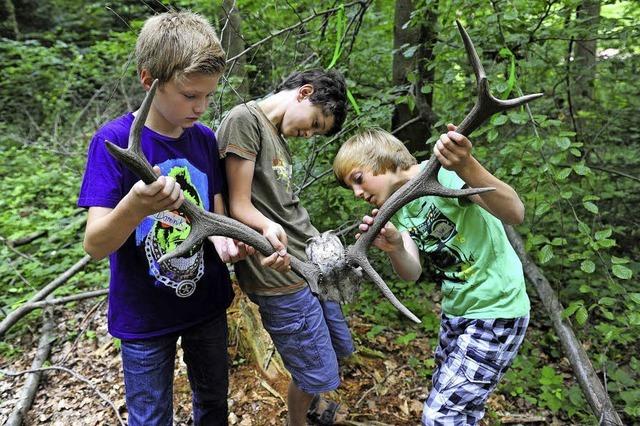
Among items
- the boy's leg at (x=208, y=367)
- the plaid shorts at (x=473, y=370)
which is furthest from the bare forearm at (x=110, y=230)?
the plaid shorts at (x=473, y=370)

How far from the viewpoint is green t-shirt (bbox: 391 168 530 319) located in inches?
93.0

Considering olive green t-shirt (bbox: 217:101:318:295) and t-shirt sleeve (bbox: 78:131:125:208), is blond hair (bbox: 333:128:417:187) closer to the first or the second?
olive green t-shirt (bbox: 217:101:318:295)

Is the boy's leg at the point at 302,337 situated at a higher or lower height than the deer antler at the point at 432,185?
lower

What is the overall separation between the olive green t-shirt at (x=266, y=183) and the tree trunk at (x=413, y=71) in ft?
6.09

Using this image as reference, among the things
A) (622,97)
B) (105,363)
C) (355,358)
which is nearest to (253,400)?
(355,358)

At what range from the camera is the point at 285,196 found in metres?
2.58

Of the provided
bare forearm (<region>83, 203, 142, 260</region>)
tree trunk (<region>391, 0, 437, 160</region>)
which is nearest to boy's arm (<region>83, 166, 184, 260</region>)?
bare forearm (<region>83, 203, 142, 260</region>)

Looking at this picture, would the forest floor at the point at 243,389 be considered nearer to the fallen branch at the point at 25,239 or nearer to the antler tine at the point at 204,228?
the antler tine at the point at 204,228

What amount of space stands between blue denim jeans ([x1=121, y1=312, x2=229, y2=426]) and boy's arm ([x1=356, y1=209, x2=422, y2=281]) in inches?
36.1

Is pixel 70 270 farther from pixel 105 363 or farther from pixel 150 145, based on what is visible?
pixel 150 145

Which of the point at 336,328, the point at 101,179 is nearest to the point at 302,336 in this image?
the point at 336,328

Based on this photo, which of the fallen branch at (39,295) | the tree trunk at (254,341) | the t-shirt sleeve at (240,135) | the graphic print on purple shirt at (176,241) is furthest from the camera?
the fallen branch at (39,295)

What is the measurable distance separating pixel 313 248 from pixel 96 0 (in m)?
14.3

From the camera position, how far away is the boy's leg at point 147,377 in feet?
6.98
